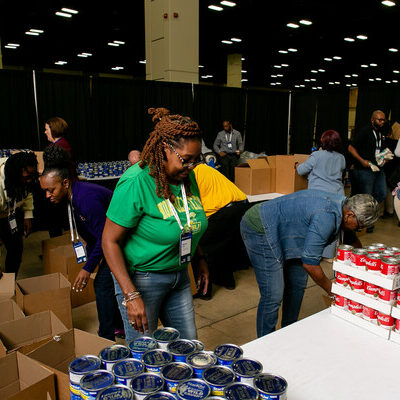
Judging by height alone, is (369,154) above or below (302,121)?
below

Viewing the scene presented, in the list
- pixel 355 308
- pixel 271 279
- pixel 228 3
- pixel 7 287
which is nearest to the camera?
pixel 355 308

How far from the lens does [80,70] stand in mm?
17391

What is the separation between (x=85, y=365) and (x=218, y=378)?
1.16 ft

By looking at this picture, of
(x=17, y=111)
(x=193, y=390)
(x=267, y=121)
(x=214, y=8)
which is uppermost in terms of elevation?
(x=214, y=8)

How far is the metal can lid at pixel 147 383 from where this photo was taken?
88 centimetres

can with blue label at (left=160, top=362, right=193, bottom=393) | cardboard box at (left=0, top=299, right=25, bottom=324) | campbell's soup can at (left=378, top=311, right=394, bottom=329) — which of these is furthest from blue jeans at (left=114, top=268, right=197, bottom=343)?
cardboard box at (left=0, top=299, right=25, bottom=324)

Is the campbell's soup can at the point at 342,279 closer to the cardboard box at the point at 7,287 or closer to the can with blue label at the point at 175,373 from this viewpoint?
the can with blue label at the point at 175,373

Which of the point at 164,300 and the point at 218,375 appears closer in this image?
the point at 218,375

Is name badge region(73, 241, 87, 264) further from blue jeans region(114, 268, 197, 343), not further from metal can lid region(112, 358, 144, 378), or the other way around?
metal can lid region(112, 358, 144, 378)

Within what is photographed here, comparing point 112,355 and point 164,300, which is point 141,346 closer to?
point 112,355

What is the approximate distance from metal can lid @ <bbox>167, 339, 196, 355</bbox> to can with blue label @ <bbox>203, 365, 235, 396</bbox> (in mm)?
115

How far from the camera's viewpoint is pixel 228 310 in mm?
3133

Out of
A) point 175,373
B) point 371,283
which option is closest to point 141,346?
point 175,373

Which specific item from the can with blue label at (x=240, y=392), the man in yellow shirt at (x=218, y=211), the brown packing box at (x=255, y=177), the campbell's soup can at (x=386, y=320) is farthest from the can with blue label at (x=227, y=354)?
the brown packing box at (x=255, y=177)
